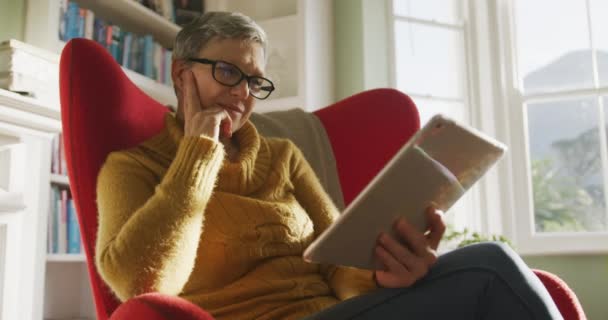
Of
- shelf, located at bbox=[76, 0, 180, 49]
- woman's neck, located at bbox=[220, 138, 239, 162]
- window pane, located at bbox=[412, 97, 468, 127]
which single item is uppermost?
shelf, located at bbox=[76, 0, 180, 49]

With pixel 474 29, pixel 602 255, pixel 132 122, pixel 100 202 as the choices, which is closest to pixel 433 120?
pixel 100 202

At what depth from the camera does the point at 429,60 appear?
3053 millimetres

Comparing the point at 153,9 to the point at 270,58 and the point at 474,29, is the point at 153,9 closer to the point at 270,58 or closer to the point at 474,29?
the point at 270,58

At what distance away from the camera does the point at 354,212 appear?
81cm

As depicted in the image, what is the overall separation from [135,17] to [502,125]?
177cm

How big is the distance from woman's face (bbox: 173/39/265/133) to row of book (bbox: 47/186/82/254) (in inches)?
42.8

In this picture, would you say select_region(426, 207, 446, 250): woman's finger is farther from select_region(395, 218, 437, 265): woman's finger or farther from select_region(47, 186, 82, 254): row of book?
select_region(47, 186, 82, 254): row of book

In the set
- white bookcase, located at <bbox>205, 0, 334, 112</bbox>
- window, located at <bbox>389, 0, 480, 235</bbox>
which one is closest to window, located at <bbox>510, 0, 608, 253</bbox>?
window, located at <bbox>389, 0, 480, 235</bbox>

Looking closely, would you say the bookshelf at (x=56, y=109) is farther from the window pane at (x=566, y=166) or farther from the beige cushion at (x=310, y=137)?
the window pane at (x=566, y=166)

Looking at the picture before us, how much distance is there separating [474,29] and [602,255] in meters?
1.23

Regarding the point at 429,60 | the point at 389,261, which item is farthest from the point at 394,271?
the point at 429,60

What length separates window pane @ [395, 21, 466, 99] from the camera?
3.02 meters

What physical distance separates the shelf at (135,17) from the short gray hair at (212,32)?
137 centimetres

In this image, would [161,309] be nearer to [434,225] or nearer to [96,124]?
[434,225]
